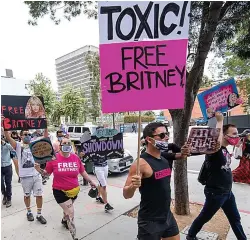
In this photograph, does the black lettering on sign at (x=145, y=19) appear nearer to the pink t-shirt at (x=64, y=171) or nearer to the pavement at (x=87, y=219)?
the pink t-shirt at (x=64, y=171)

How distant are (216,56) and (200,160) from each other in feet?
19.2

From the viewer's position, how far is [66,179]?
3846mm

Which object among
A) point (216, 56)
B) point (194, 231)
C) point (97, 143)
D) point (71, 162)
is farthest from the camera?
point (216, 56)

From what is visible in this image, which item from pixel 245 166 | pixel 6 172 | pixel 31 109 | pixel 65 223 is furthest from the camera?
pixel 245 166

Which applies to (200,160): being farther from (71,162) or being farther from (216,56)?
(71,162)

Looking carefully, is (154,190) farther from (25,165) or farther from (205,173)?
(25,165)

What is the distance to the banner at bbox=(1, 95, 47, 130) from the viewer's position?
13.2 feet

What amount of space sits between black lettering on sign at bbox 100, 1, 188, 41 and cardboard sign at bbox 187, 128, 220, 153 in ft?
3.91

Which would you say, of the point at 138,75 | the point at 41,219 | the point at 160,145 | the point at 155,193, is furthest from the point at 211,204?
the point at 41,219

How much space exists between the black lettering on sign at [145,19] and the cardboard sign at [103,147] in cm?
281

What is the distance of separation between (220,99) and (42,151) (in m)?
2.83

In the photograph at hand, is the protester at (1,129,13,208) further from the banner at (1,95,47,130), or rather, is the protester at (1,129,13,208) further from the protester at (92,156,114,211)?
the protester at (92,156,114,211)

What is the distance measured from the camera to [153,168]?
8.26ft

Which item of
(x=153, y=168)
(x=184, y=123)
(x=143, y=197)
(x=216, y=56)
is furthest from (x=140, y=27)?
(x=216, y=56)
